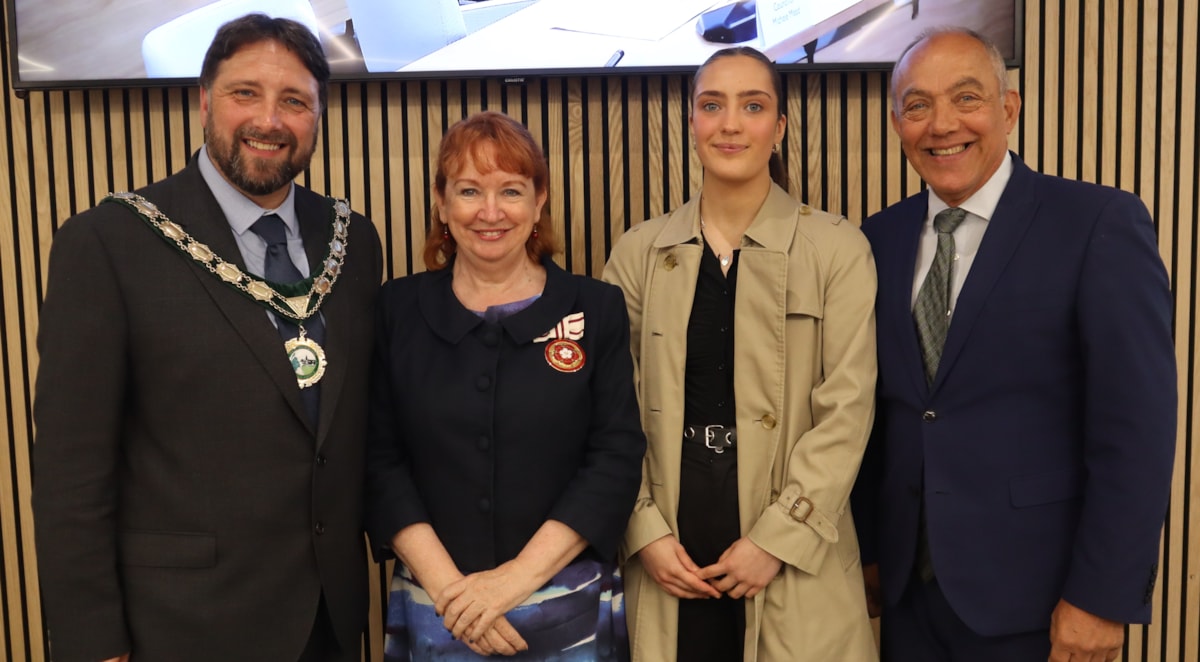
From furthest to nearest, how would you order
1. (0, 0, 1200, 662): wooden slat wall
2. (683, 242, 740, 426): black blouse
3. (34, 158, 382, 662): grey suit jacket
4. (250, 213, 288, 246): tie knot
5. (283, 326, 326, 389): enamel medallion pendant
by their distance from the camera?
(0, 0, 1200, 662): wooden slat wall < (683, 242, 740, 426): black blouse < (250, 213, 288, 246): tie knot < (283, 326, 326, 389): enamel medallion pendant < (34, 158, 382, 662): grey suit jacket

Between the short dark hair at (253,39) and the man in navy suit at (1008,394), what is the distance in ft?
4.90

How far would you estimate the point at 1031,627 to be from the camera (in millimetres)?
2230

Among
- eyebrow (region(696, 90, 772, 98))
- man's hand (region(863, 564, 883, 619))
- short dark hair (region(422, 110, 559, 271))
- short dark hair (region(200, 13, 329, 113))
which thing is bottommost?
man's hand (region(863, 564, 883, 619))

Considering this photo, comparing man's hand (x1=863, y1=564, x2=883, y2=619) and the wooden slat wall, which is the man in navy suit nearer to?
man's hand (x1=863, y1=564, x2=883, y2=619)

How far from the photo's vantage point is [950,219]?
7.77 ft

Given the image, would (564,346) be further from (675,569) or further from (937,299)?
(937,299)

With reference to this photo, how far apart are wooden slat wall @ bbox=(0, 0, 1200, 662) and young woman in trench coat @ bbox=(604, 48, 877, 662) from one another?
94cm

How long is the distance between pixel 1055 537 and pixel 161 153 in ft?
10.0

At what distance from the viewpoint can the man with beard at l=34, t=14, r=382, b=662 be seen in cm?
188

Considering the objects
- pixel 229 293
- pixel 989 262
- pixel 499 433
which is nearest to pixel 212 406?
pixel 229 293

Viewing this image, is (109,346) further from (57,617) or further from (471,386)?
(471,386)

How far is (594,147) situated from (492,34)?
524mm

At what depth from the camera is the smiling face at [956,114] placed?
2320 millimetres

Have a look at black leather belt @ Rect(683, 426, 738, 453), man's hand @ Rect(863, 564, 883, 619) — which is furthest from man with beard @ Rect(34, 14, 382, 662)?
man's hand @ Rect(863, 564, 883, 619)
